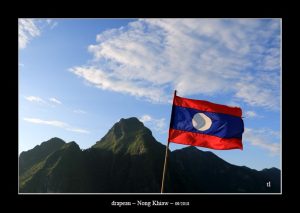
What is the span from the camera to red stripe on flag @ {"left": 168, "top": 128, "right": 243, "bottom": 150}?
609 inches

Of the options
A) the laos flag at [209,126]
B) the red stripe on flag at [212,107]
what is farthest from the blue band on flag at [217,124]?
the red stripe on flag at [212,107]

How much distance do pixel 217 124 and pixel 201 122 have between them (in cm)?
71

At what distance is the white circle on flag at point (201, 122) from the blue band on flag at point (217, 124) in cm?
10

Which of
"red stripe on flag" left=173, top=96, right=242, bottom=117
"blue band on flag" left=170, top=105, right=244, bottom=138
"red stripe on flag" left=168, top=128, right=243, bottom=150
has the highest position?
"red stripe on flag" left=173, top=96, right=242, bottom=117

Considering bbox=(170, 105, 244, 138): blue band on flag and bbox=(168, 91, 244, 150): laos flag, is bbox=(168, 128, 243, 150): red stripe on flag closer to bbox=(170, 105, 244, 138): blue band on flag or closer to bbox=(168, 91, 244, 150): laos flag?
bbox=(168, 91, 244, 150): laos flag

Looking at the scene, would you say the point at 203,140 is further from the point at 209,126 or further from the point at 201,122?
the point at 201,122

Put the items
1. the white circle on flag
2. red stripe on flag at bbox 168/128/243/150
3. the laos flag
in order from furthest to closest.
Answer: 1. the white circle on flag
2. the laos flag
3. red stripe on flag at bbox 168/128/243/150

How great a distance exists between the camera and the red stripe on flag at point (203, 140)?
15.5 m

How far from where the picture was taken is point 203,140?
51.4 feet

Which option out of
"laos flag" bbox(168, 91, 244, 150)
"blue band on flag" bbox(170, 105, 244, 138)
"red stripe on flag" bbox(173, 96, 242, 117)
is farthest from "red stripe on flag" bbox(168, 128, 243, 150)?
"red stripe on flag" bbox(173, 96, 242, 117)

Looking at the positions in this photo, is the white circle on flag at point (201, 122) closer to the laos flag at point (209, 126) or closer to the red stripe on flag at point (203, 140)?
the laos flag at point (209, 126)

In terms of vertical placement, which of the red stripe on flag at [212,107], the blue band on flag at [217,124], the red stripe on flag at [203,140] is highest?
the red stripe on flag at [212,107]

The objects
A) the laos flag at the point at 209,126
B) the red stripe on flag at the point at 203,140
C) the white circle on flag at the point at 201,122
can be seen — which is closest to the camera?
the red stripe on flag at the point at 203,140

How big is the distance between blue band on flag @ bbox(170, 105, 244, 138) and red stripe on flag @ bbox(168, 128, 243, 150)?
0.17m
